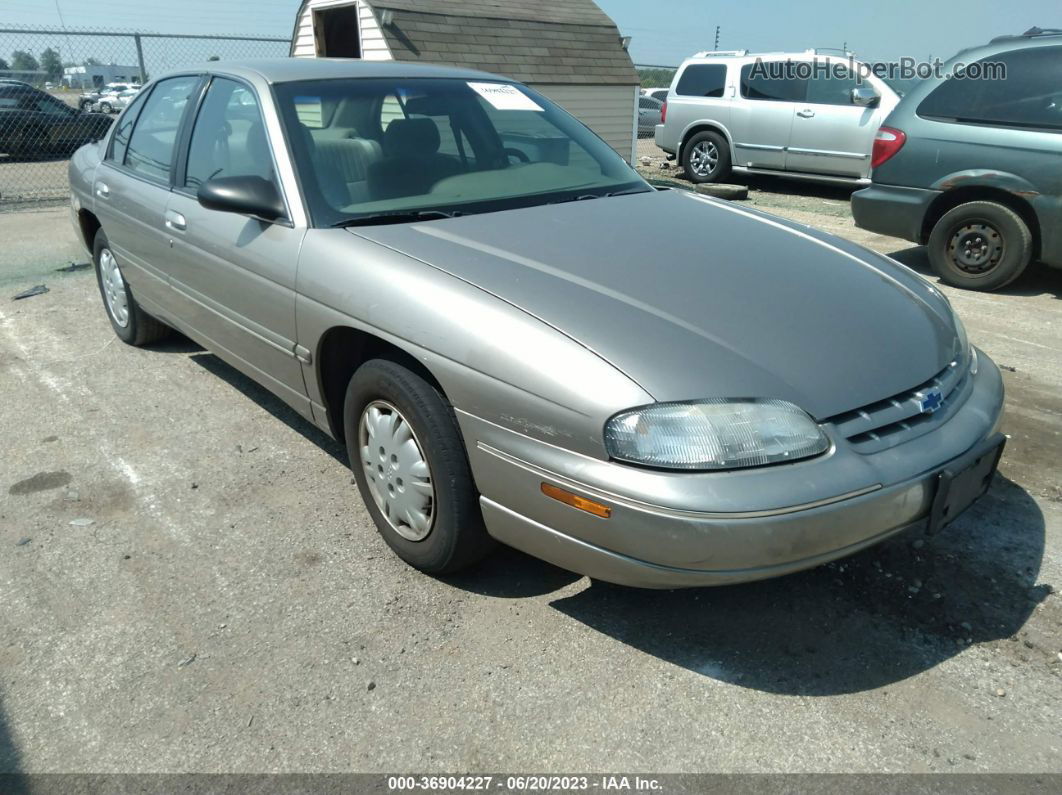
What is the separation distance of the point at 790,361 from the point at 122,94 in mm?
27903

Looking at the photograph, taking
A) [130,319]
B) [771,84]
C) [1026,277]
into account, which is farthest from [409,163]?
Answer: [771,84]

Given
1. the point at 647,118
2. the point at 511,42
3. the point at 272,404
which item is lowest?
the point at 647,118

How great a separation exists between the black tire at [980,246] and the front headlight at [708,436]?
16.1ft

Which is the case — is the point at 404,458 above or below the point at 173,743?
above

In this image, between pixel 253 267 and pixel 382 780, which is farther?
pixel 253 267

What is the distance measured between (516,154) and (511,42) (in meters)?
10.4

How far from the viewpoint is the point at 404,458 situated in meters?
2.73

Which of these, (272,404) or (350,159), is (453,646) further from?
(272,404)

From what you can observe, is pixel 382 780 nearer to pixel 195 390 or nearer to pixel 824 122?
pixel 195 390

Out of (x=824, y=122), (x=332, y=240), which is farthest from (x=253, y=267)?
(x=824, y=122)

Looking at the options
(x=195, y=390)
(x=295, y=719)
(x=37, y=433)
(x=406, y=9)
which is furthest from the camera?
(x=406, y=9)

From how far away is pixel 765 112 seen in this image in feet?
37.7

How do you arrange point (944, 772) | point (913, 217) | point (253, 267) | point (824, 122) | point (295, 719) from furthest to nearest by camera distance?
point (824, 122) → point (913, 217) → point (253, 267) → point (295, 719) → point (944, 772)

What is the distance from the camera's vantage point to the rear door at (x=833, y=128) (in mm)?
10641
